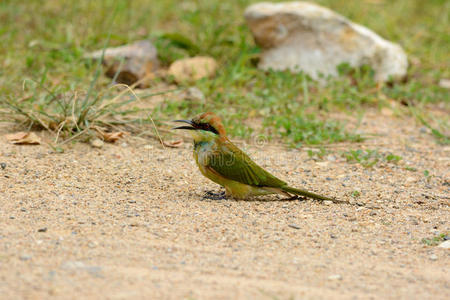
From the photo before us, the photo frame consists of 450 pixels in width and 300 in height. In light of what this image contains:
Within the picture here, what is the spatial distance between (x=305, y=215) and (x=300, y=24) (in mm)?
3638

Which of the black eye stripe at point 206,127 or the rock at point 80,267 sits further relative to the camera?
the black eye stripe at point 206,127

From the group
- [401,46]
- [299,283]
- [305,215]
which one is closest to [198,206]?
[305,215]

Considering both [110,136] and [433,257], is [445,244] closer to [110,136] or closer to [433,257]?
[433,257]

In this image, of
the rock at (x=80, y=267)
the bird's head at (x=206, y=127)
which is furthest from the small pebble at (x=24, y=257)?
the bird's head at (x=206, y=127)

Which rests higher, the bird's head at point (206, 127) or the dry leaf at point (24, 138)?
the bird's head at point (206, 127)

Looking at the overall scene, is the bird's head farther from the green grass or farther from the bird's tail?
the green grass

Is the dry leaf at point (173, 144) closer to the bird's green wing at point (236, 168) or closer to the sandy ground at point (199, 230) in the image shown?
the sandy ground at point (199, 230)

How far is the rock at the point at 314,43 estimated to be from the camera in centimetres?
654

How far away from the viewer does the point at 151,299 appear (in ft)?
7.45

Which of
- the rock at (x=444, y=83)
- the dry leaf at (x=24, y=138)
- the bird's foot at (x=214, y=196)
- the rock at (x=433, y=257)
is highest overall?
the rock at (x=444, y=83)

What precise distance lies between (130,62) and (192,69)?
636 mm

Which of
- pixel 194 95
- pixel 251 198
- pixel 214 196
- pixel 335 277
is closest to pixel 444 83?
pixel 194 95

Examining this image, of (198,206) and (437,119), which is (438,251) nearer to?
(198,206)

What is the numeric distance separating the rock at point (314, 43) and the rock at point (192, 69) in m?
0.64
